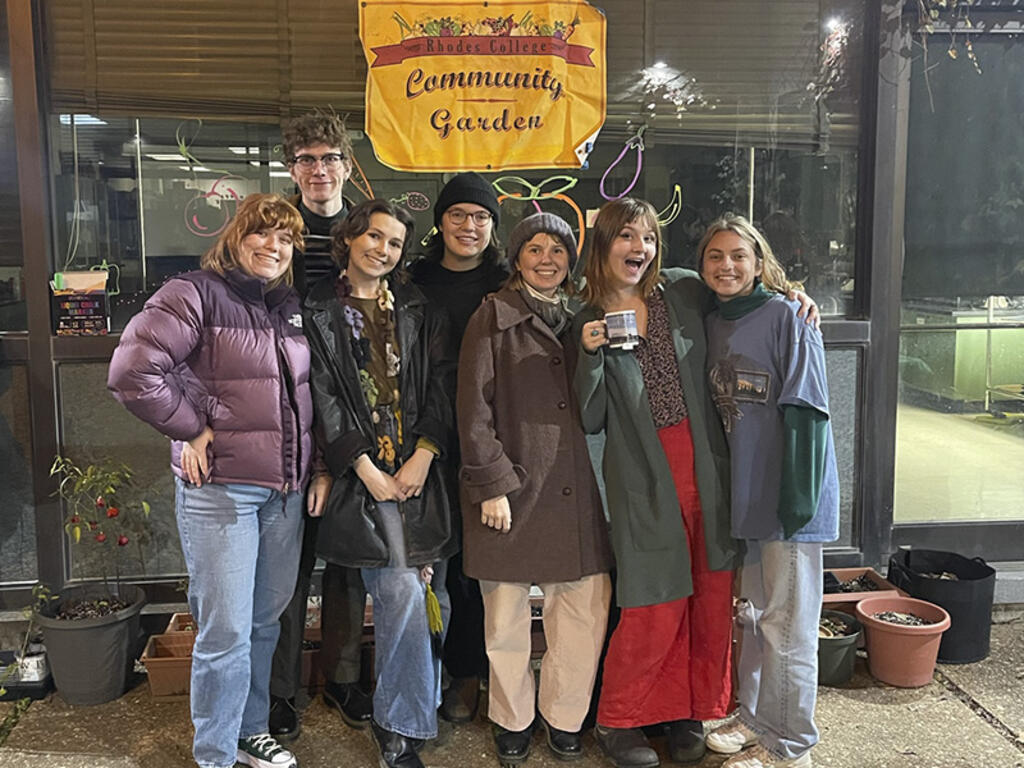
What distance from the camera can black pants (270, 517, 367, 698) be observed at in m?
2.99

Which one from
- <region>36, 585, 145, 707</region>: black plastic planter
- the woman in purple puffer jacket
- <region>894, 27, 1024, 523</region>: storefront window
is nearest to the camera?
the woman in purple puffer jacket

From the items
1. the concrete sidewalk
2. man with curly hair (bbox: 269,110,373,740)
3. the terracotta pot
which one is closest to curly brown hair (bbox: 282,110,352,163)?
man with curly hair (bbox: 269,110,373,740)

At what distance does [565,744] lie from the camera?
286 cm

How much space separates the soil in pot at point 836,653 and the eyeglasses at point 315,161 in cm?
242

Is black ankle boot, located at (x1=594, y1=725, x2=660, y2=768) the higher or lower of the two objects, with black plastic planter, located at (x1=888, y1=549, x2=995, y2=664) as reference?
lower

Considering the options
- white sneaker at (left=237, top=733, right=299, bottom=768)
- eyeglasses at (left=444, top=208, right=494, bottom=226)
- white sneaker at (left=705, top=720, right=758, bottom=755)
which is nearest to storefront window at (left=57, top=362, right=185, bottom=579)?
white sneaker at (left=237, top=733, right=299, bottom=768)

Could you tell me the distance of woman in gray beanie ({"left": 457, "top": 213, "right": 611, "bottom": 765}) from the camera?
2668 mm

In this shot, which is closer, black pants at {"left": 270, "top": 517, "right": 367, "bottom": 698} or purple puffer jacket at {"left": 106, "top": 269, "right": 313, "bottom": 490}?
purple puffer jacket at {"left": 106, "top": 269, "right": 313, "bottom": 490}

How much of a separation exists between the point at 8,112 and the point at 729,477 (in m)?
3.22

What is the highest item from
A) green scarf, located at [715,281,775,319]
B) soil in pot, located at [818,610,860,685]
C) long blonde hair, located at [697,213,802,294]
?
long blonde hair, located at [697,213,802,294]

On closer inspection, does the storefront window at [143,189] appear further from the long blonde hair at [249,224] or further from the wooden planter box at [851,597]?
the wooden planter box at [851,597]

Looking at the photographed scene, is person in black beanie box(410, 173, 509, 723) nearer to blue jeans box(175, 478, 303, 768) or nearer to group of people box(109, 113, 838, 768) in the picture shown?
group of people box(109, 113, 838, 768)

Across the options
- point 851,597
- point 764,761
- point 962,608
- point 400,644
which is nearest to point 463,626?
point 400,644

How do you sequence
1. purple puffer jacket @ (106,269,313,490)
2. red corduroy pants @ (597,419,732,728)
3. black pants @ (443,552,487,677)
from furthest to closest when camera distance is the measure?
black pants @ (443,552,487,677)
red corduroy pants @ (597,419,732,728)
purple puffer jacket @ (106,269,313,490)
